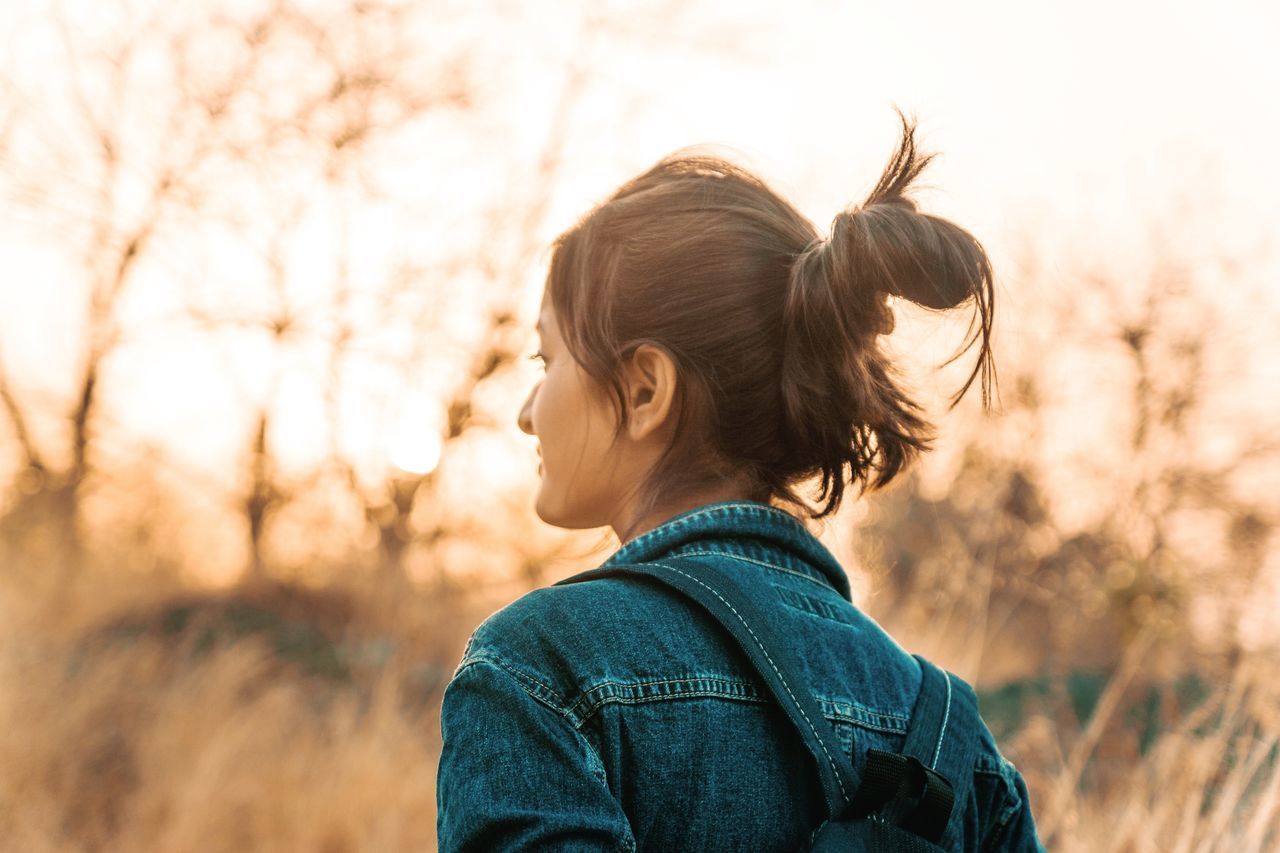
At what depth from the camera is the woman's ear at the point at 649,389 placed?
1.28 meters

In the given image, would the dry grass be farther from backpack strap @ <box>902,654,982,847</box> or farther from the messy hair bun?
the messy hair bun

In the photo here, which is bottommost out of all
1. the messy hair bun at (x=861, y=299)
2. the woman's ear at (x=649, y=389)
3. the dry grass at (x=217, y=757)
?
the dry grass at (x=217, y=757)

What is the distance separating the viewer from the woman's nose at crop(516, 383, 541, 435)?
145 centimetres

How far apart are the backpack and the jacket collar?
3.9 inches

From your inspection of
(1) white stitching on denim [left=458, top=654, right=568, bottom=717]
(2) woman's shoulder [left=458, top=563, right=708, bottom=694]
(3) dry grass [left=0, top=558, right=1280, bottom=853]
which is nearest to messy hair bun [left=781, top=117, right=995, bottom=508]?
(2) woman's shoulder [left=458, top=563, right=708, bottom=694]

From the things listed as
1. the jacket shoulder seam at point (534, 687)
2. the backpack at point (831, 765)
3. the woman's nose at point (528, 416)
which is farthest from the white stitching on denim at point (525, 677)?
the woman's nose at point (528, 416)

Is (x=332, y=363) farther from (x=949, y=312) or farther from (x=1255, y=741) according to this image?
(x=949, y=312)

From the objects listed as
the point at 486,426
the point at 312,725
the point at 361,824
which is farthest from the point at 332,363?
the point at 361,824

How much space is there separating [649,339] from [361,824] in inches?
133

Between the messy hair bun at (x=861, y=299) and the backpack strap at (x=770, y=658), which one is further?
the messy hair bun at (x=861, y=299)

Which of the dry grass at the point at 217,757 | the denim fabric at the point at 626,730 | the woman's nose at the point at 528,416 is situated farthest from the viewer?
the dry grass at the point at 217,757

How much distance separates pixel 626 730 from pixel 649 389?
439mm

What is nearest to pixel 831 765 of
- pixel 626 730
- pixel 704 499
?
pixel 626 730

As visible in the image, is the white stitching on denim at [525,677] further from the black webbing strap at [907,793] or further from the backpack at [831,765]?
the black webbing strap at [907,793]
